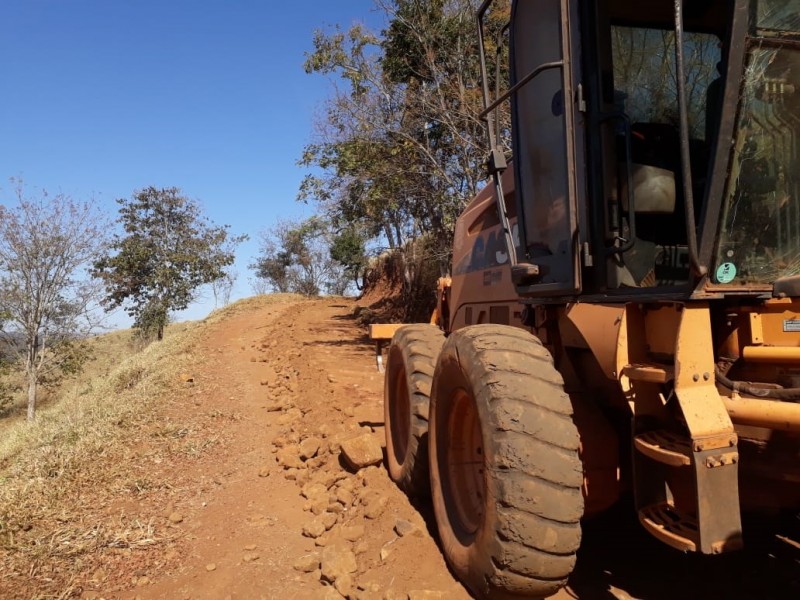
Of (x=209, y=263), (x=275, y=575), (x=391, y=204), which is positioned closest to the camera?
(x=275, y=575)

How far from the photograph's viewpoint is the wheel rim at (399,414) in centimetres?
460

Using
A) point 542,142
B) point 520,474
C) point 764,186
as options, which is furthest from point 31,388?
point 764,186

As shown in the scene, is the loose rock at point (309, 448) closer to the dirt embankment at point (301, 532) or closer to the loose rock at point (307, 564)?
the dirt embankment at point (301, 532)

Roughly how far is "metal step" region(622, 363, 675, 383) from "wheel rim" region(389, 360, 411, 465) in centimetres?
236

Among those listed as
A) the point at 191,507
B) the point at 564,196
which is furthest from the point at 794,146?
the point at 191,507

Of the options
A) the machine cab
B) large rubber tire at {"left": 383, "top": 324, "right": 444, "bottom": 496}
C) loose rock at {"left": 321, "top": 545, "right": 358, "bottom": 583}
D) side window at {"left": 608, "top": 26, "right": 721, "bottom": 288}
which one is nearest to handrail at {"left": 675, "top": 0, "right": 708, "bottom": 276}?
the machine cab

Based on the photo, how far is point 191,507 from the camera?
4.76 m

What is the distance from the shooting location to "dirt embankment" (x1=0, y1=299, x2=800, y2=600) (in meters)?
3.00

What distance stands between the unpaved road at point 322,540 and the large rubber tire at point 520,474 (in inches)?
19.0

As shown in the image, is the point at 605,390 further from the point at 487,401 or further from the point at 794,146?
the point at 794,146

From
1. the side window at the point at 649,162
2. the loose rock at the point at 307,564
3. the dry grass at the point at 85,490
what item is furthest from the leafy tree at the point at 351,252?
the side window at the point at 649,162

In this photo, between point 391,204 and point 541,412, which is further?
point 391,204

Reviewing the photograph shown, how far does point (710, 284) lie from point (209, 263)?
23.1 meters

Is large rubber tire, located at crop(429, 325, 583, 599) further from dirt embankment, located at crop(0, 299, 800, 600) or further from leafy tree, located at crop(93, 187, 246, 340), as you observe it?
leafy tree, located at crop(93, 187, 246, 340)
